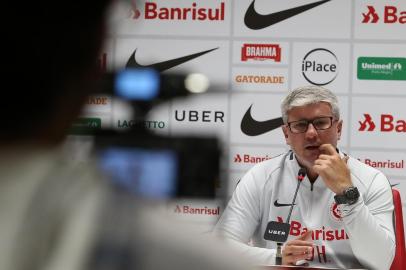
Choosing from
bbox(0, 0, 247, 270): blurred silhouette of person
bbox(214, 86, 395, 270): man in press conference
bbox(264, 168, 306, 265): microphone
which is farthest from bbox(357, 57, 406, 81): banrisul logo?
bbox(0, 0, 247, 270): blurred silhouette of person

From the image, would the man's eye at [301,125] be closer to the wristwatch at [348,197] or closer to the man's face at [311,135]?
the man's face at [311,135]

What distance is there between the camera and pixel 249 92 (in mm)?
3715

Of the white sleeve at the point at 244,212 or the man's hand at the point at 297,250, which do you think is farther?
the white sleeve at the point at 244,212

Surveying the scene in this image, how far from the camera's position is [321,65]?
366cm

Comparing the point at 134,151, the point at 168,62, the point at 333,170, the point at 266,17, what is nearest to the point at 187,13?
the point at 168,62

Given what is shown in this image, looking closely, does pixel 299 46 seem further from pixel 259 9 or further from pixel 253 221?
pixel 253 221

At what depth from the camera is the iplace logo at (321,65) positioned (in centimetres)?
365

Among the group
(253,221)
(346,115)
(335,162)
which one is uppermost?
(346,115)

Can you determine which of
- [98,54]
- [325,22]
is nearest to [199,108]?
[325,22]

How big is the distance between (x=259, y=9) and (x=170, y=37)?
600 millimetres

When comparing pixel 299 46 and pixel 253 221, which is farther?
pixel 299 46

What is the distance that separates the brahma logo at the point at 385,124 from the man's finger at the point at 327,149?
52.8 inches

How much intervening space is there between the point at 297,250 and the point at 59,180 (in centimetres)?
178

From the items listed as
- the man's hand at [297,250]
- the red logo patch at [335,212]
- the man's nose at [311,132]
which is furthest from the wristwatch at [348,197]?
the man's nose at [311,132]
